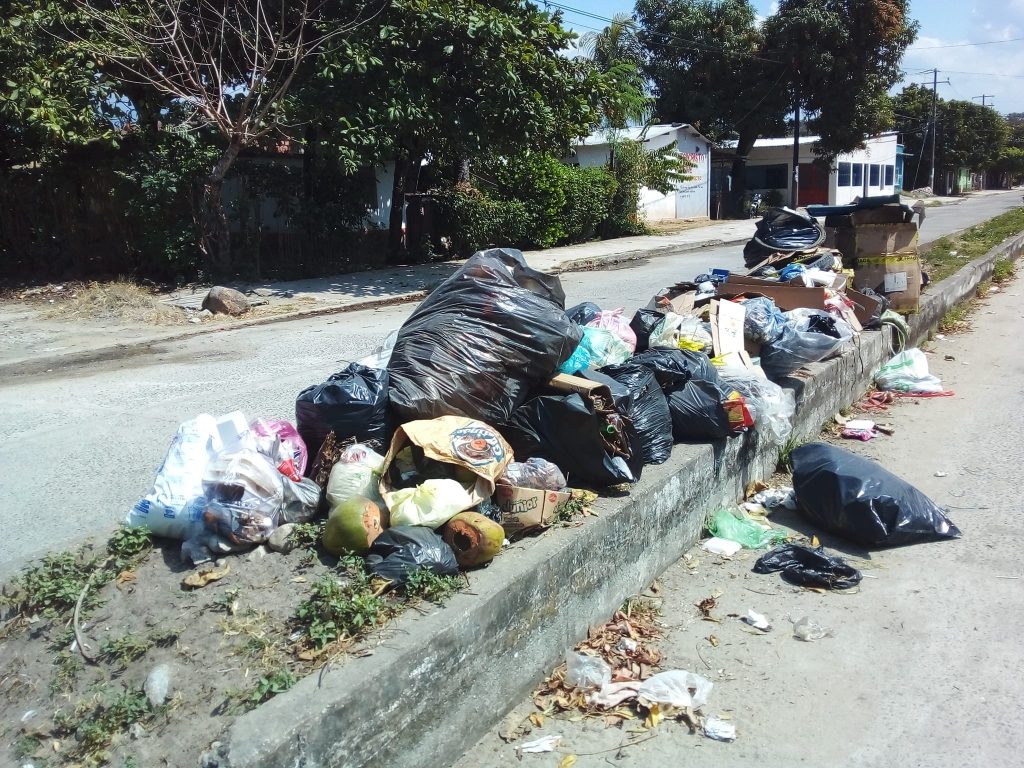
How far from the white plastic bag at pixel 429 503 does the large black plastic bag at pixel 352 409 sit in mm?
466

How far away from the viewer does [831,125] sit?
3406 cm

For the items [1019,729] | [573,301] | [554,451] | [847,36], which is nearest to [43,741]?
[554,451]

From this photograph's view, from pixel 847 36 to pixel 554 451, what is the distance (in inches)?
1317

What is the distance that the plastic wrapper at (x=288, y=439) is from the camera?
12.0ft

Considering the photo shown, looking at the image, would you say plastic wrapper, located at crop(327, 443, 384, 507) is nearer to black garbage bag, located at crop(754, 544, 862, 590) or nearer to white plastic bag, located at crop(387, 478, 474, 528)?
white plastic bag, located at crop(387, 478, 474, 528)

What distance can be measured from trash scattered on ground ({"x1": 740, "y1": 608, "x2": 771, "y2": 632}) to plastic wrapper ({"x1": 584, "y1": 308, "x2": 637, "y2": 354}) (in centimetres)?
195

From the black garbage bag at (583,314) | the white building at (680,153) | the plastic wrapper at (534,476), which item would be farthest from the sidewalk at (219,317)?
the white building at (680,153)

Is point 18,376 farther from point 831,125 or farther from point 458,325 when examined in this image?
point 831,125

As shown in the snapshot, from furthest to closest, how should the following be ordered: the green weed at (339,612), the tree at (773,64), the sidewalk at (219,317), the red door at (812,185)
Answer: the red door at (812,185), the tree at (773,64), the sidewalk at (219,317), the green weed at (339,612)

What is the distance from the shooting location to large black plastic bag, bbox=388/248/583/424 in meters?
3.75

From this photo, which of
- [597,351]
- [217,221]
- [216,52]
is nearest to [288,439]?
[597,351]

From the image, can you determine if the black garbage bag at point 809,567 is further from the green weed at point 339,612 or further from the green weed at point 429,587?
the green weed at point 339,612

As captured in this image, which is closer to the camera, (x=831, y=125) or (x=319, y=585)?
(x=319, y=585)

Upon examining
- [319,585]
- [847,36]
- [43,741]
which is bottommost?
[43,741]
